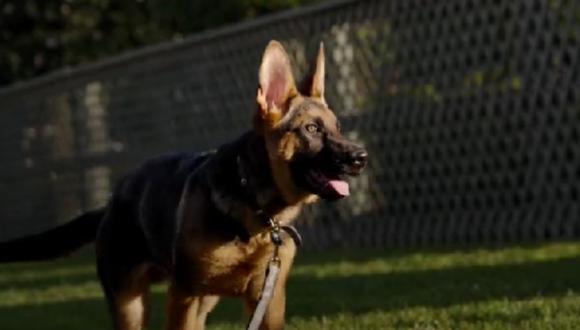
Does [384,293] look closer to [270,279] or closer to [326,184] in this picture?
[270,279]

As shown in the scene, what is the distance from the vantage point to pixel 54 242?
8.15m

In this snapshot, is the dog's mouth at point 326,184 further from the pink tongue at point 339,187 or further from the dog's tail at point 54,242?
the dog's tail at point 54,242

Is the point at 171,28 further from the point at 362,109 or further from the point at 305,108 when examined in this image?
the point at 305,108

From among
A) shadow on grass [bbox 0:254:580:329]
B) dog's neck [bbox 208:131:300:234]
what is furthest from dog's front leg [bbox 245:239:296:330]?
shadow on grass [bbox 0:254:580:329]

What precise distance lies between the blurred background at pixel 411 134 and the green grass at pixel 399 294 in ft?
0.11

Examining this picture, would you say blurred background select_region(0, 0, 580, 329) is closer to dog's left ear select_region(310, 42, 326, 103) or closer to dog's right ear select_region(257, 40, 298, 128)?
dog's left ear select_region(310, 42, 326, 103)

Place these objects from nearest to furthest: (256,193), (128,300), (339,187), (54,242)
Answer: (339,187) < (256,193) < (128,300) < (54,242)

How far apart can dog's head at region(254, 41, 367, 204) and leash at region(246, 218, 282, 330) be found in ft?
0.49

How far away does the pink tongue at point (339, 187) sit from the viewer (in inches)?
261

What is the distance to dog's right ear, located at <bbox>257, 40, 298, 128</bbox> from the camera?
6871 millimetres

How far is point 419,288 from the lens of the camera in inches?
412

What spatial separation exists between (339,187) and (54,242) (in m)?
2.05

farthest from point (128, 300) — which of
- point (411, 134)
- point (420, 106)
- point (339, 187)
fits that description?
point (411, 134)

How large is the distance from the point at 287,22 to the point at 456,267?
17.6ft
